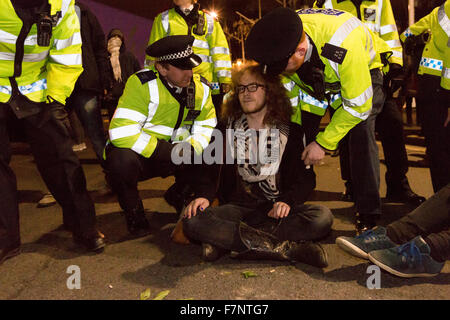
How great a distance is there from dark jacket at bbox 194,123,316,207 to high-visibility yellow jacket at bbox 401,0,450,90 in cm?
94

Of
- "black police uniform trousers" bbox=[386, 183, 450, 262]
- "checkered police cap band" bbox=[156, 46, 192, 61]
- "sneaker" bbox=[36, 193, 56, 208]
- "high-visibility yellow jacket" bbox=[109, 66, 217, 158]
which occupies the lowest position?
"sneaker" bbox=[36, 193, 56, 208]

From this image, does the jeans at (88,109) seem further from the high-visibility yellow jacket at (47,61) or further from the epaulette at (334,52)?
the epaulette at (334,52)

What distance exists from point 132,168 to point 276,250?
3.90 ft

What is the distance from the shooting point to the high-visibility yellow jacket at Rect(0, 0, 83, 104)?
254 cm

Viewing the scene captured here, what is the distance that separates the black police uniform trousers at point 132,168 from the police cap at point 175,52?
0.59 m

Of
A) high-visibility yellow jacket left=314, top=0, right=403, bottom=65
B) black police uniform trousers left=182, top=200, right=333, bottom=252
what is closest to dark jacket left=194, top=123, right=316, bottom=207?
black police uniform trousers left=182, top=200, right=333, bottom=252

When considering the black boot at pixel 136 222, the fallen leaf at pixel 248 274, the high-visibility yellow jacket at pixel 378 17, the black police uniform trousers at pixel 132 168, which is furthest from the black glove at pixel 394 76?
the black boot at pixel 136 222

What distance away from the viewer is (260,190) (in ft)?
9.56

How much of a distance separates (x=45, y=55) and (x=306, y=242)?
1945 mm

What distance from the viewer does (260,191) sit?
291cm

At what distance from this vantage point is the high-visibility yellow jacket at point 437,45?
8.80 feet

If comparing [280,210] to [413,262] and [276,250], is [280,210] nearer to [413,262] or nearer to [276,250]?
[276,250]

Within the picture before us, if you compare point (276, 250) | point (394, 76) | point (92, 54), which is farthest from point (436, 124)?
point (92, 54)

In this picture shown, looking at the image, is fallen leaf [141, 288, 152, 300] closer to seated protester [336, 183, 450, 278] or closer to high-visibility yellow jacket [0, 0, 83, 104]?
seated protester [336, 183, 450, 278]
